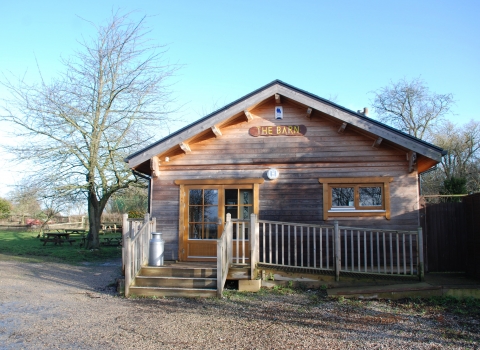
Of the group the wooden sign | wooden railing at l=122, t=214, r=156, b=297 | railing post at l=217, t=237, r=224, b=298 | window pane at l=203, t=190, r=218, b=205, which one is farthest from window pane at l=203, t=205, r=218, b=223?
railing post at l=217, t=237, r=224, b=298

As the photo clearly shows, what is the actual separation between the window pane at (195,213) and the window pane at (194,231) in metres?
0.16

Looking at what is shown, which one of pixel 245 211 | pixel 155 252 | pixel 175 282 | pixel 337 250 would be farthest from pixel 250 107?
pixel 175 282

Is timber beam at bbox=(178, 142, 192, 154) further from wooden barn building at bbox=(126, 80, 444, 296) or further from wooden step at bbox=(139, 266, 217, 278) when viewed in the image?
wooden step at bbox=(139, 266, 217, 278)

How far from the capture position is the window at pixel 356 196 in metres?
10.6

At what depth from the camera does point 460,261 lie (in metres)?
10.9

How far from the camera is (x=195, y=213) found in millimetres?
11234

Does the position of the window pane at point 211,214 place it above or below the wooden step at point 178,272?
above

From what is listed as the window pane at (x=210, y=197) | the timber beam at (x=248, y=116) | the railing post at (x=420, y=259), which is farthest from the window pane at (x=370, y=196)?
the window pane at (x=210, y=197)

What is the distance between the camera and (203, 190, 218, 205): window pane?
441 inches

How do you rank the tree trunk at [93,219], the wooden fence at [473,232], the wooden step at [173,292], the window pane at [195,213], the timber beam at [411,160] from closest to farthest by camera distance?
1. the wooden step at [173,292]
2. the wooden fence at [473,232]
3. the timber beam at [411,160]
4. the window pane at [195,213]
5. the tree trunk at [93,219]

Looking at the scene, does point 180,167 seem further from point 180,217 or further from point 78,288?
point 78,288

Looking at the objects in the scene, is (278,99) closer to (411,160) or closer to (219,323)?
(411,160)

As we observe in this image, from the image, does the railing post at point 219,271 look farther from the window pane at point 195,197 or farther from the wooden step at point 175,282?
the window pane at point 195,197

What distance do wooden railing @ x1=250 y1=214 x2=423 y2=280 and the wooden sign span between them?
243 cm
